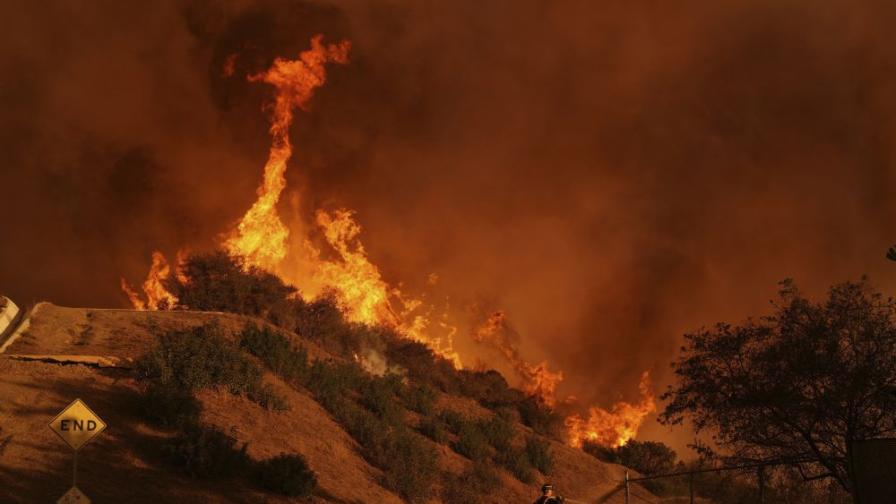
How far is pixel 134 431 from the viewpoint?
18312mm

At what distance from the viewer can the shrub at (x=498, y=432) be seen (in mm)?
29641

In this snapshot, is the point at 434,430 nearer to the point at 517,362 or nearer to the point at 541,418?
the point at 541,418

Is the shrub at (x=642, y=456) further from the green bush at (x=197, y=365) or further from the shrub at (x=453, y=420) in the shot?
the green bush at (x=197, y=365)

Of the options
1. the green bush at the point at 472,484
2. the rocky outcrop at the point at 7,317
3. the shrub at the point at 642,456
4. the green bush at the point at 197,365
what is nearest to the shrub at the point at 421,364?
the shrub at the point at 642,456

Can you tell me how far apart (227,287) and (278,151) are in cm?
1440

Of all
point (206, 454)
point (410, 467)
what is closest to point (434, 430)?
point (410, 467)

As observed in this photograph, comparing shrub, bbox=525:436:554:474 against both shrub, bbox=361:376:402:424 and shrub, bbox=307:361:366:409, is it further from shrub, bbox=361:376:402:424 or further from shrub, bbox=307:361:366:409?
shrub, bbox=307:361:366:409

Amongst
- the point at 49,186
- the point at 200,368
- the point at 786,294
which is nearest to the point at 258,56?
the point at 49,186

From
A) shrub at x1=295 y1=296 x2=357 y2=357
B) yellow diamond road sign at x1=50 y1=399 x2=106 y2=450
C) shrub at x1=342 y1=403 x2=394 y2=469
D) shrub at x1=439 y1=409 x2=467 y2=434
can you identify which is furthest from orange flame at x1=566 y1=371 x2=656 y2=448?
yellow diamond road sign at x1=50 y1=399 x2=106 y2=450

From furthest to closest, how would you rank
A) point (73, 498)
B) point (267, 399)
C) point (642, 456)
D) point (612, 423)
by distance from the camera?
point (612, 423) < point (642, 456) < point (267, 399) < point (73, 498)

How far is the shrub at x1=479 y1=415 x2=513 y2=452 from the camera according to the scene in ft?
97.2

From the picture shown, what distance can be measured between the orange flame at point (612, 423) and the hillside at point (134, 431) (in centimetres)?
938

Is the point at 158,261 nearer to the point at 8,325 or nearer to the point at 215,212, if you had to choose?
the point at 215,212

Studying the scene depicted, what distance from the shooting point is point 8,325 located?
2578cm
